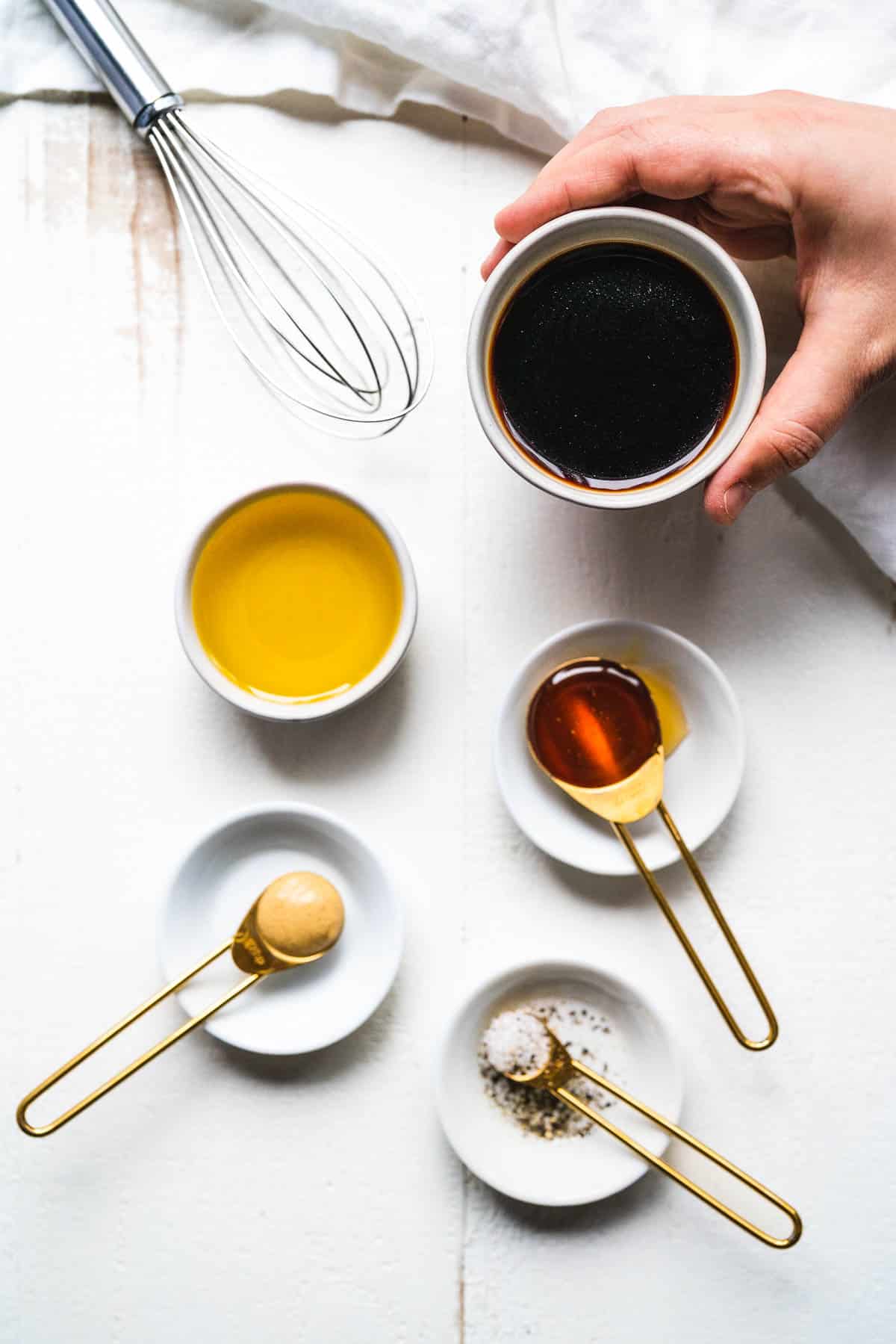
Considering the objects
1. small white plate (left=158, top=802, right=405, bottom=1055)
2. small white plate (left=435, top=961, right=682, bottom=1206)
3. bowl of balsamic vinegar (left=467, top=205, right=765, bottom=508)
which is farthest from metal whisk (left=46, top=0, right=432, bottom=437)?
small white plate (left=435, top=961, right=682, bottom=1206)

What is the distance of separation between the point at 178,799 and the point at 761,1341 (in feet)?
1.78

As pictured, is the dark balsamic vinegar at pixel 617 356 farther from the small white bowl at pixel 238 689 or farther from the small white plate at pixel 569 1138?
the small white plate at pixel 569 1138

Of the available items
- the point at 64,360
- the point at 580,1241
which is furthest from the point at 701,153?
the point at 580,1241

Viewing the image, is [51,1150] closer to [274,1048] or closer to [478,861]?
[274,1048]

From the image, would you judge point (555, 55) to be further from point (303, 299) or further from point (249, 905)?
point (249, 905)

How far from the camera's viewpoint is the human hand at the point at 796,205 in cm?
58

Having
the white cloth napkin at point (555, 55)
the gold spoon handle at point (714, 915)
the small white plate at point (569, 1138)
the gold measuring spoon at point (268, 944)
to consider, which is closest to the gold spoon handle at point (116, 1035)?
the gold measuring spoon at point (268, 944)

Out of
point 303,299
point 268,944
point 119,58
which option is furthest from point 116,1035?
point 119,58

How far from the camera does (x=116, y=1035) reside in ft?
2.19

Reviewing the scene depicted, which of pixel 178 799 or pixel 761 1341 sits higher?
pixel 178 799

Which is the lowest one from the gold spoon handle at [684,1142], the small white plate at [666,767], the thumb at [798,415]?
the gold spoon handle at [684,1142]

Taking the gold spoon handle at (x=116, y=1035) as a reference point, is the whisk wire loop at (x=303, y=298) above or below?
above

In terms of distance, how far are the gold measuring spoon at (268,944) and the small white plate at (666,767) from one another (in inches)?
5.5

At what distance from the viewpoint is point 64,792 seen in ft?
2.37
